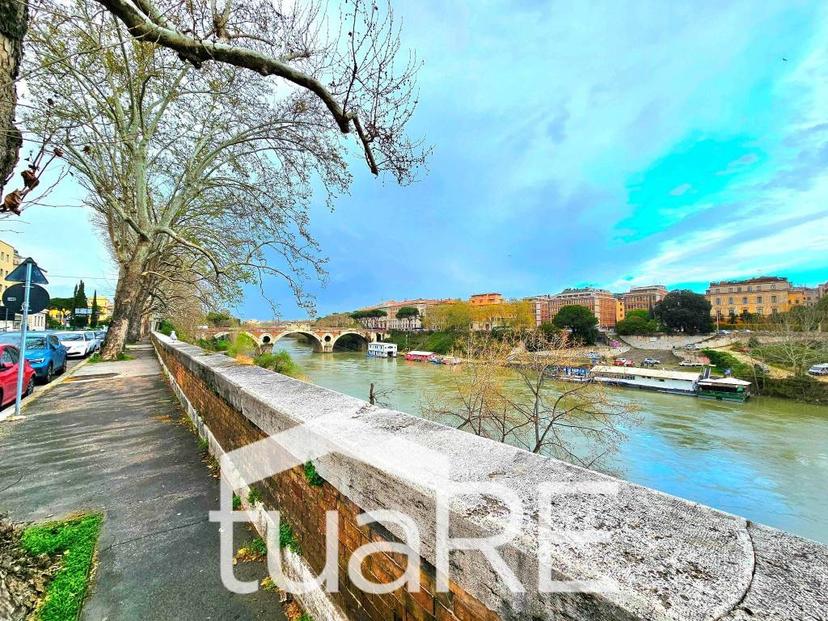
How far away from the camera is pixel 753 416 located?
75.9ft

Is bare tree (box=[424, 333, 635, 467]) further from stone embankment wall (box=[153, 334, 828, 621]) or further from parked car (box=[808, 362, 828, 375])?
parked car (box=[808, 362, 828, 375])

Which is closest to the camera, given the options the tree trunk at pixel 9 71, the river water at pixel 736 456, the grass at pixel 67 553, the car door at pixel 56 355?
the grass at pixel 67 553

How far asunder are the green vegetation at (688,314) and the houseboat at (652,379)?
35630 mm

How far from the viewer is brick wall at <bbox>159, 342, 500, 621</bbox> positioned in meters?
1.24

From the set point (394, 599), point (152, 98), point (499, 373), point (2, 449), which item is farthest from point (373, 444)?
point (499, 373)

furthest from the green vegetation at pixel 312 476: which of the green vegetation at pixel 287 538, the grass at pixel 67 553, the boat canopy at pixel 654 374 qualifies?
the boat canopy at pixel 654 374

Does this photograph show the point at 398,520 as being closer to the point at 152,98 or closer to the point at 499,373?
the point at 152,98

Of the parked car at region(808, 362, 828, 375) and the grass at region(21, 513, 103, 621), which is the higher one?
the grass at region(21, 513, 103, 621)

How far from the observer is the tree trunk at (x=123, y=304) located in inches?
504

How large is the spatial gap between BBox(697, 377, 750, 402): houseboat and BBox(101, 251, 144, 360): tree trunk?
3527 cm

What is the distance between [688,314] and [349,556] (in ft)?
241

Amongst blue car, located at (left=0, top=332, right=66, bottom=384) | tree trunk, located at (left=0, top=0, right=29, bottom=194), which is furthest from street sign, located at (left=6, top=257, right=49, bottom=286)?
tree trunk, located at (left=0, top=0, right=29, bottom=194)

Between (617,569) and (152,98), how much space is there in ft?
53.6

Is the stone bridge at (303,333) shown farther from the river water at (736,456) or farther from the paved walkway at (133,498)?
the paved walkway at (133,498)
